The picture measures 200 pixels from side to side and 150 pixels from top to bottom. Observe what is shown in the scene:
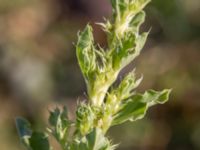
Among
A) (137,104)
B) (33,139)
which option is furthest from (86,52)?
(33,139)

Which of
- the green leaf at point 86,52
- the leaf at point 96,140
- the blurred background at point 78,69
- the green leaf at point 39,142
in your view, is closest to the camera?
the leaf at point 96,140

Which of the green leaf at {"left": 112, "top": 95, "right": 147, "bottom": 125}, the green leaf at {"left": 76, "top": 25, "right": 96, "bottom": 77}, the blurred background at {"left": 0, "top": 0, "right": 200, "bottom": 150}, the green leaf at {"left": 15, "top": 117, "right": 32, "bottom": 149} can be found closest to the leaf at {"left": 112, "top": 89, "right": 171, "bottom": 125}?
the green leaf at {"left": 112, "top": 95, "right": 147, "bottom": 125}

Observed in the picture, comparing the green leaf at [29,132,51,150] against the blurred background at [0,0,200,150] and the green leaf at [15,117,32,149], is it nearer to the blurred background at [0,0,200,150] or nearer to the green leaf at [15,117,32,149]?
the green leaf at [15,117,32,149]

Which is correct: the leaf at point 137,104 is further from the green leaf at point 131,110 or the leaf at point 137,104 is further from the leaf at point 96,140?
the leaf at point 96,140

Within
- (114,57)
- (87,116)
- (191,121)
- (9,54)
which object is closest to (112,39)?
(114,57)

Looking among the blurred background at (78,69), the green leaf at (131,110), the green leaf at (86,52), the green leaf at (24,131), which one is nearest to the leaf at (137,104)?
the green leaf at (131,110)

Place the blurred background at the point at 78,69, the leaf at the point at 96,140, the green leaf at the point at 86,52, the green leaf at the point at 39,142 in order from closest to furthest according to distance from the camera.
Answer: the leaf at the point at 96,140 < the green leaf at the point at 86,52 < the green leaf at the point at 39,142 < the blurred background at the point at 78,69

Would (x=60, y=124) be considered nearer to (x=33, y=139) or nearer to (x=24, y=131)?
(x=33, y=139)

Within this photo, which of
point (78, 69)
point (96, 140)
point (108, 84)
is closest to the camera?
point (96, 140)
